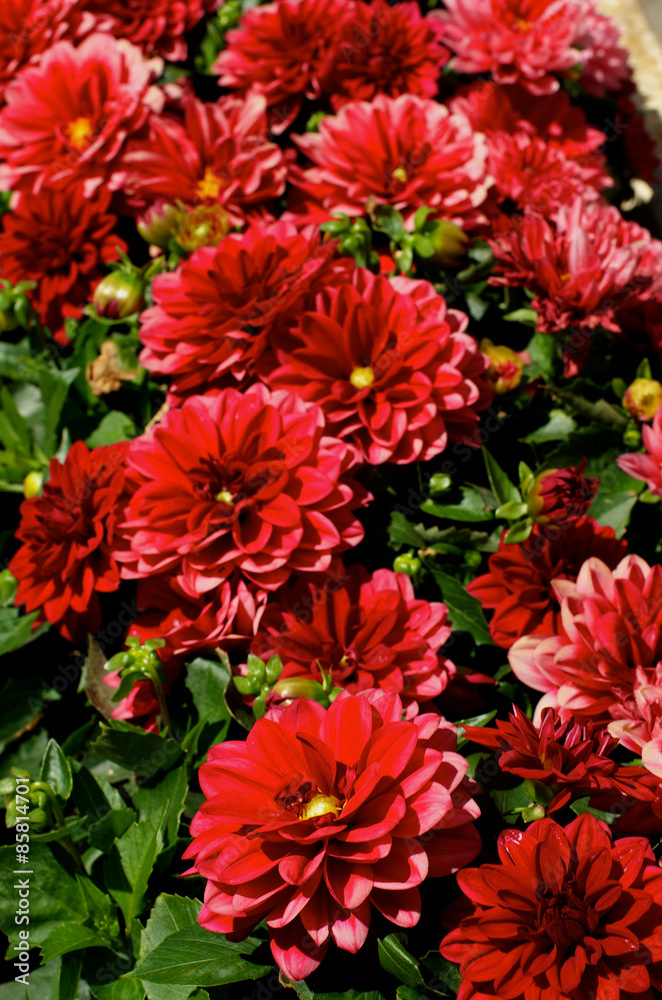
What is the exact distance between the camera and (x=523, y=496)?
3.71 feet

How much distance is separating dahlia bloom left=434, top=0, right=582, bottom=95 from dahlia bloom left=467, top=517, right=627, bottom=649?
1.03m

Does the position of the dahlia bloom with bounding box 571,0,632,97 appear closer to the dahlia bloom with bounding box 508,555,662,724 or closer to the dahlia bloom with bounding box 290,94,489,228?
the dahlia bloom with bounding box 290,94,489,228

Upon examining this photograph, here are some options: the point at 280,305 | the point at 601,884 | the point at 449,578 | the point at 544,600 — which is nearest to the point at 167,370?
the point at 280,305

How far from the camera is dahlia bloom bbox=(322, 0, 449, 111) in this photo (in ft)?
5.27

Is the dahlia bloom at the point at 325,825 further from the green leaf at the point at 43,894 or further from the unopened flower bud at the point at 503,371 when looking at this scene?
the unopened flower bud at the point at 503,371

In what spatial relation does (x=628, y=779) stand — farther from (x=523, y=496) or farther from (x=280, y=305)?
(x=280, y=305)

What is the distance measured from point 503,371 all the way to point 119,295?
25.9 inches

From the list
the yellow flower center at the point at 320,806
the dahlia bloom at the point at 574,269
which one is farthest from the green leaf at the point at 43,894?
the dahlia bloom at the point at 574,269

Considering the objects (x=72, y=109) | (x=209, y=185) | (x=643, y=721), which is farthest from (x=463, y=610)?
(x=72, y=109)

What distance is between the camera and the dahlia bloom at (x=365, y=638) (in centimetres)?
94

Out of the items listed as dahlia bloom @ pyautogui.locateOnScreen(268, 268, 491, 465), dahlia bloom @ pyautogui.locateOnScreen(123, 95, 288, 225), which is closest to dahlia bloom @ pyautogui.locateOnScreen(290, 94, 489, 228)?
dahlia bloom @ pyautogui.locateOnScreen(123, 95, 288, 225)

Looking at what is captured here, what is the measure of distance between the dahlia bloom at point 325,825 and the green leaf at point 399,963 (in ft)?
0.16

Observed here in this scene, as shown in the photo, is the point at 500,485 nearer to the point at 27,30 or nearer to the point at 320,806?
the point at 320,806

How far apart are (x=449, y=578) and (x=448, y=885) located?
401 mm
